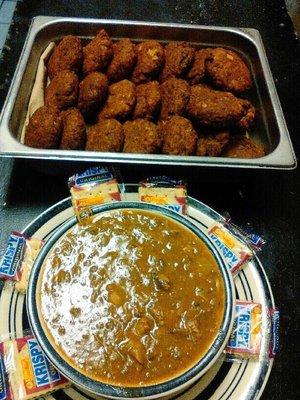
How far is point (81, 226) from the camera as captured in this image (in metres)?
1.54

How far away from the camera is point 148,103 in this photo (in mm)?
1979

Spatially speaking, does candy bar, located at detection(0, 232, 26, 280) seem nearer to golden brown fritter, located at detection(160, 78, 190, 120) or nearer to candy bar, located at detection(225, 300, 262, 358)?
candy bar, located at detection(225, 300, 262, 358)

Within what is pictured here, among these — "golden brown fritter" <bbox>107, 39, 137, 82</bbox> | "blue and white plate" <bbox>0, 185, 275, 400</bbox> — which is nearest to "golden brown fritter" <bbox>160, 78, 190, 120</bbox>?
"golden brown fritter" <bbox>107, 39, 137, 82</bbox>

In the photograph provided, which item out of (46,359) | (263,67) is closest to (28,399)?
(46,359)

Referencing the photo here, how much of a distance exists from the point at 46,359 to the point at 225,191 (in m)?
1.03

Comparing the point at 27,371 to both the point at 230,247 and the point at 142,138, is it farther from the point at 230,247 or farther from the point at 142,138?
the point at 142,138

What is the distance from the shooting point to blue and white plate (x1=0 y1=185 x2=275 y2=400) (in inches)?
53.4

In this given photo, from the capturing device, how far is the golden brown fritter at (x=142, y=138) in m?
1.81

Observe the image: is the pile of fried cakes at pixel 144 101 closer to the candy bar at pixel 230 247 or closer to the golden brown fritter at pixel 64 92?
the golden brown fritter at pixel 64 92

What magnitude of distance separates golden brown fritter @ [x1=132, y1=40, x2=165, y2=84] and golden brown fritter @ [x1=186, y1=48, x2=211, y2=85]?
0.16 metres

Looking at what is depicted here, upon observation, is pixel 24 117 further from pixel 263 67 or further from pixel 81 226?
pixel 263 67

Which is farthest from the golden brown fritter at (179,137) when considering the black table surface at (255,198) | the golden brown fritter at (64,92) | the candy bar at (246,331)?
the candy bar at (246,331)

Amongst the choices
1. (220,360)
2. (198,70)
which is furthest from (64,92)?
(220,360)

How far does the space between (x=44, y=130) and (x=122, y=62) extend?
1.88ft
